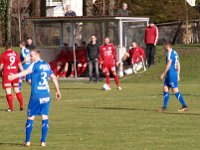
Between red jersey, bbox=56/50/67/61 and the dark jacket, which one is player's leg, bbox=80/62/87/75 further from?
the dark jacket

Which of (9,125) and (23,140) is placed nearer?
(23,140)

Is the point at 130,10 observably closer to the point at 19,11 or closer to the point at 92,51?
the point at 19,11

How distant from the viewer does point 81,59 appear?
4253cm

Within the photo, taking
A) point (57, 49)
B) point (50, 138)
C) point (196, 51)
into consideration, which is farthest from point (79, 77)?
point (50, 138)

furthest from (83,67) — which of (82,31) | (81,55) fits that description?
(82,31)

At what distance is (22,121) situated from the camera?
22.2 metres

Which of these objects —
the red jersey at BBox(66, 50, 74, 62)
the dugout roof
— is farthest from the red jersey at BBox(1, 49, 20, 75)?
the red jersey at BBox(66, 50, 74, 62)

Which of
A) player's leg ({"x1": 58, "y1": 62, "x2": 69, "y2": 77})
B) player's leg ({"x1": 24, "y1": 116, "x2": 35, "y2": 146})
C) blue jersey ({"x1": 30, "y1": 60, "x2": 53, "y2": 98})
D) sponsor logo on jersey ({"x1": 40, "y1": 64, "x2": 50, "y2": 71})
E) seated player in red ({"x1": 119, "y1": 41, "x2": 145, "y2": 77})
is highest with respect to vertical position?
sponsor logo on jersey ({"x1": 40, "y1": 64, "x2": 50, "y2": 71})

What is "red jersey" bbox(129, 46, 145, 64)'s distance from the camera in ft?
135

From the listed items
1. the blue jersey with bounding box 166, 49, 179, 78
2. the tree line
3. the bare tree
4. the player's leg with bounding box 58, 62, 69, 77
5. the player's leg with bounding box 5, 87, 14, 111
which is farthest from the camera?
the bare tree

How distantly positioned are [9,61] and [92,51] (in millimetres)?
14433

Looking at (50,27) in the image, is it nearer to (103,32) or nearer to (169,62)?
(103,32)

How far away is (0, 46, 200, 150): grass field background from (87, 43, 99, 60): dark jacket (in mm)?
3626

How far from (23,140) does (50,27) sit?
26753 millimetres
